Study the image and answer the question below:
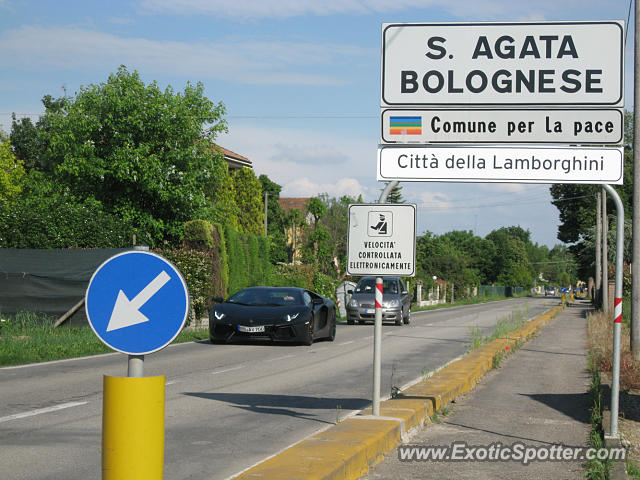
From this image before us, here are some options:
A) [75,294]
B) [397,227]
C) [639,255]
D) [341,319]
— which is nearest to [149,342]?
[397,227]

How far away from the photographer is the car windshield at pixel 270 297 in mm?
17969

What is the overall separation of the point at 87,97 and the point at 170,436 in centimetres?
3011

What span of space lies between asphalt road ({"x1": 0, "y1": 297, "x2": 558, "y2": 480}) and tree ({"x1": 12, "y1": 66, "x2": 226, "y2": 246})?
58.1ft

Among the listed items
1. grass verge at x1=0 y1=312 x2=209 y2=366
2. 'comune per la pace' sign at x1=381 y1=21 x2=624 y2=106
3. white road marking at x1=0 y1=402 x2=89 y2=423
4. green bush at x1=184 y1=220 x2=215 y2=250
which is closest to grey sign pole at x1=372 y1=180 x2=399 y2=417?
'comune per la pace' sign at x1=381 y1=21 x2=624 y2=106

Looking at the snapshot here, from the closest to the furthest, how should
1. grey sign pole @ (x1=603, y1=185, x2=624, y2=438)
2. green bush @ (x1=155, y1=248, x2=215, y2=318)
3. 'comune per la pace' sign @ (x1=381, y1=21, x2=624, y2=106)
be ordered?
grey sign pole @ (x1=603, y1=185, x2=624, y2=438) → 'comune per la pace' sign @ (x1=381, y1=21, x2=624, y2=106) → green bush @ (x1=155, y1=248, x2=215, y2=318)

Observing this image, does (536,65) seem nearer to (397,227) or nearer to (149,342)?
(397,227)

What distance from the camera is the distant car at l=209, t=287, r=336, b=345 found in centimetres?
1717

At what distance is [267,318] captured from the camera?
17.2 metres

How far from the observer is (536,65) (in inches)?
303

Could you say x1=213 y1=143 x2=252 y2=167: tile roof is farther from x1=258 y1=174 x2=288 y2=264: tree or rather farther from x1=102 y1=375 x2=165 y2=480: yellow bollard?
x1=102 y1=375 x2=165 y2=480: yellow bollard

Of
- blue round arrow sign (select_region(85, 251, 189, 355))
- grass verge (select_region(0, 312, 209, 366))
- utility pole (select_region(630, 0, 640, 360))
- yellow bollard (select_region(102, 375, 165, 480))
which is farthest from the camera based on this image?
utility pole (select_region(630, 0, 640, 360))

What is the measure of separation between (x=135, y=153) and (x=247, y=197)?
23885 mm

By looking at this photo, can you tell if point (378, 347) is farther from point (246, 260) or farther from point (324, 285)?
point (324, 285)

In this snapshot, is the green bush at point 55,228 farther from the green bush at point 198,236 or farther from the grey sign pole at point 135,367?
the grey sign pole at point 135,367
